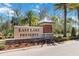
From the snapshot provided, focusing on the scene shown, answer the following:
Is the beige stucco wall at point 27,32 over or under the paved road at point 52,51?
over

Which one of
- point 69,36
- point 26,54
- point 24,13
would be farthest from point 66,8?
point 26,54

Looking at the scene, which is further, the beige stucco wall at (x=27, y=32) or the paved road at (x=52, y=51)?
the beige stucco wall at (x=27, y=32)

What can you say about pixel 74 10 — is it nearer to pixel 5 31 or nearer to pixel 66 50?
pixel 66 50

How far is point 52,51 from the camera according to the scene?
26.2 ft

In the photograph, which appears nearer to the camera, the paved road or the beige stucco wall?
the paved road

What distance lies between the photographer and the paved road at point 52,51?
7.79 meters

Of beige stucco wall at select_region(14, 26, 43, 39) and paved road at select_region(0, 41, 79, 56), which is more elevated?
beige stucco wall at select_region(14, 26, 43, 39)

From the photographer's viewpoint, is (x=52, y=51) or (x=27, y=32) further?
(x=27, y=32)

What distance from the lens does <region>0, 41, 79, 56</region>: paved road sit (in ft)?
25.6

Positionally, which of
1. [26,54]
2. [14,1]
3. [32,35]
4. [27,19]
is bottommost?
[26,54]

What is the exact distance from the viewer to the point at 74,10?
8.59 metres

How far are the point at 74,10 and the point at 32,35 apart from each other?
70.0 inches

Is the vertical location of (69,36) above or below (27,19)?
below

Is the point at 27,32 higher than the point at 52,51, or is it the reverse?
the point at 27,32
